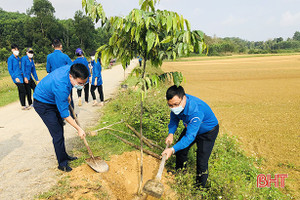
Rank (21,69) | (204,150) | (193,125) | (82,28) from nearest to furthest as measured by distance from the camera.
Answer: (193,125), (204,150), (21,69), (82,28)

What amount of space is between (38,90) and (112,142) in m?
2.00

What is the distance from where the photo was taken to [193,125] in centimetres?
255

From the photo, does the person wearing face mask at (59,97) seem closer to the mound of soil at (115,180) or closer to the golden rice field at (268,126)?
the mound of soil at (115,180)

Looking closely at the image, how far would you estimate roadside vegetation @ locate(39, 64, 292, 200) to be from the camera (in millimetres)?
2938

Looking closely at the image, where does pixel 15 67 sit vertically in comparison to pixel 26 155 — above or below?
above

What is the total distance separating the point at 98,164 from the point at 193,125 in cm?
181

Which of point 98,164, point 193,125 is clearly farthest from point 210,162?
point 98,164

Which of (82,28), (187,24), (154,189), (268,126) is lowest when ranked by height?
(268,126)

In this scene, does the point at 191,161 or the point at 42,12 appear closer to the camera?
the point at 191,161

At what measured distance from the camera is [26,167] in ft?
11.2

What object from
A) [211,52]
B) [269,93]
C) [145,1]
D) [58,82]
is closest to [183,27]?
[145,1]

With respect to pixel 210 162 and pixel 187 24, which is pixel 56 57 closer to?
pixel 187 24

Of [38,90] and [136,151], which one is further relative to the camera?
[136,151]

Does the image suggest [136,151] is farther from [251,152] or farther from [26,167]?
[251,152]
